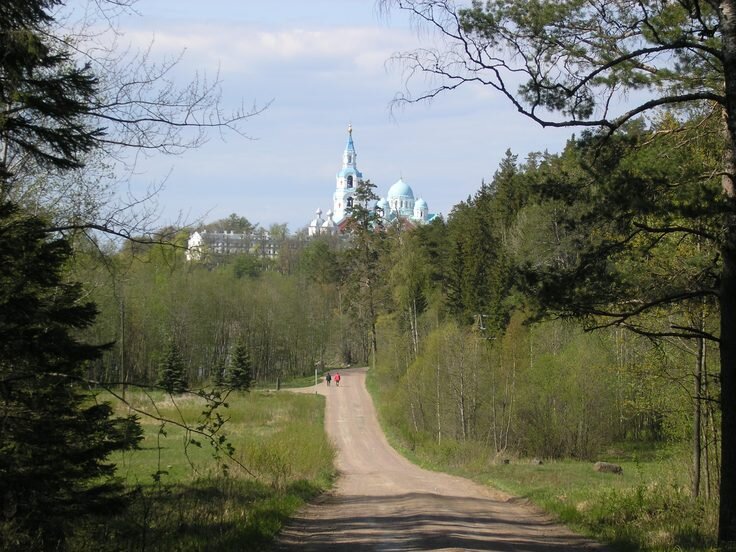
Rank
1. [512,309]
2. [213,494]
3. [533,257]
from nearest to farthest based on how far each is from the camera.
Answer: [533,257], [213,494], [512,309]

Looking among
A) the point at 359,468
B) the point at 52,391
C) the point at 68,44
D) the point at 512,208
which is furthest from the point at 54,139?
the point at 512,208

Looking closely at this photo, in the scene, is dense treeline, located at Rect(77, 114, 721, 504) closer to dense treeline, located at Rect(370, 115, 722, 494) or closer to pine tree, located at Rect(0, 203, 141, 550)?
dense treeline, located at Rect(370, 115, 722, 494)

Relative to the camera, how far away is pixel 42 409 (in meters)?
10.8

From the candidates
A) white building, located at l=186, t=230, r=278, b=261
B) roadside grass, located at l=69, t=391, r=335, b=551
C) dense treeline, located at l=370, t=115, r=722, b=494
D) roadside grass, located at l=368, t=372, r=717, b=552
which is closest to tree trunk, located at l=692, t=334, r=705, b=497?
dense treeline, located at l=370, t=115, r=722, b=494

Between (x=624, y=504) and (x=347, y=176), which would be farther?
(x=347, y=176)

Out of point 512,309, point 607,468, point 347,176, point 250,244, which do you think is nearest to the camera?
point 607,468

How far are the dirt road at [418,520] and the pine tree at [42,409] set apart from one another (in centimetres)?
295

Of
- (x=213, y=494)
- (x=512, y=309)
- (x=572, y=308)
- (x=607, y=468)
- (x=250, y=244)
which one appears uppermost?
(x=250, y=244)

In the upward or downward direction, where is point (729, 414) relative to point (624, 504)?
upward

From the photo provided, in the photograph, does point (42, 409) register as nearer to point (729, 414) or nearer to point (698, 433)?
point (729, 414)

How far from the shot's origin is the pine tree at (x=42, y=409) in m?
8.77

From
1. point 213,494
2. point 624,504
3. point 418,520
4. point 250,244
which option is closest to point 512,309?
point 213,494

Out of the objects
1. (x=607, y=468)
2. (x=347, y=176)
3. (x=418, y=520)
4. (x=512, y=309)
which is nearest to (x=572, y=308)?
(x=418, y=520)

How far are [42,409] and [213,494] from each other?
6.51 metres
